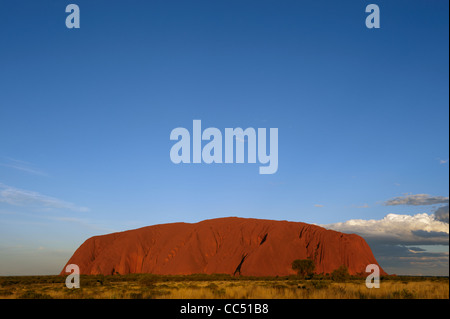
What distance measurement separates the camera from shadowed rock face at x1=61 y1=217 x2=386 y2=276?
94938 mm

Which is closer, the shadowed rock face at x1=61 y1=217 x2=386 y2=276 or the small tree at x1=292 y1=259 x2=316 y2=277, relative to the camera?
the small tree at x1=292 y1=259 x2=316 y2=277

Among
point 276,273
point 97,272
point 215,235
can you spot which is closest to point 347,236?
point 276,273

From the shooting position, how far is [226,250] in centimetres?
10200

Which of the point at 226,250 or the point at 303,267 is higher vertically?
the point at 226,250

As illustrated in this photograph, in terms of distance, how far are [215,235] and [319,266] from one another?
31810 millimetres

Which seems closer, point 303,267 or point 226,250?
point 303,267

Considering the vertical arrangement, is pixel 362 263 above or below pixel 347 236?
below

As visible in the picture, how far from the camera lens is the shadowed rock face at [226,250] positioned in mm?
94938

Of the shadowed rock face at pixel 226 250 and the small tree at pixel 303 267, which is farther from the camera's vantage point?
the shadowed rock face at pixel 226 250
